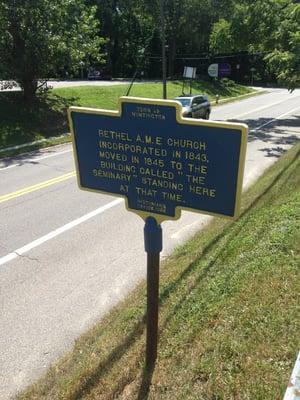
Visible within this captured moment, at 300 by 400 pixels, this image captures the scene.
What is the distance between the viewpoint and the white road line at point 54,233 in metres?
8.55

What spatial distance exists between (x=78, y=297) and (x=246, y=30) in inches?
867

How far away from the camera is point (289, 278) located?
498 centimetres

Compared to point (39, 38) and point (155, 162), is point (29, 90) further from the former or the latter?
point (155, 162)

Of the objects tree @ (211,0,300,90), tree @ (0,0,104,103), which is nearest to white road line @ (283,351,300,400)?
tree @ (211,0,300,90)

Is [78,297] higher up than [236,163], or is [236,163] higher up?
[236,163]

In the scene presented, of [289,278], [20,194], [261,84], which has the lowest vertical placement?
[261,84]

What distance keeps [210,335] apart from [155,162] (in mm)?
1866

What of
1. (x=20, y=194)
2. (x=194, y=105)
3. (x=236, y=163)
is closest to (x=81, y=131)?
(x=236, y=163)

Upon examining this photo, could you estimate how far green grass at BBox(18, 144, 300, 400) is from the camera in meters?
3.76

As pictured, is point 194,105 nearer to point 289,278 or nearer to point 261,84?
point 289,278

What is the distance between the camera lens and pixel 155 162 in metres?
3.75

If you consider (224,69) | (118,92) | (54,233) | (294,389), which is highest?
(294,389)

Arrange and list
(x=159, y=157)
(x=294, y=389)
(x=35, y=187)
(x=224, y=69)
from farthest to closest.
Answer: (x=224, y=69)
(x=35, y=187)
(x=159, y=157)
(x=294, y=389)

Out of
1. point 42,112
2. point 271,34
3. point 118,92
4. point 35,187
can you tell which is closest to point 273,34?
point 271,34
